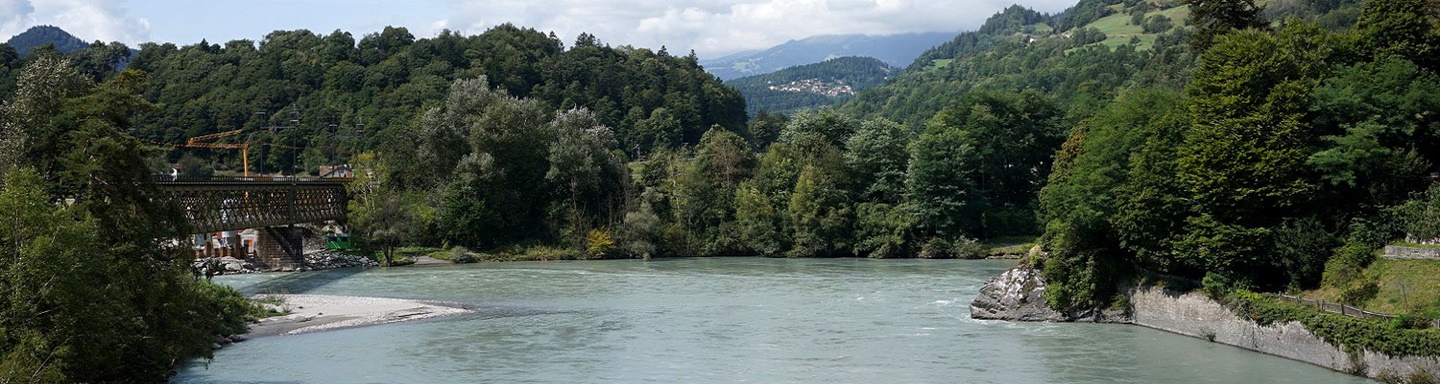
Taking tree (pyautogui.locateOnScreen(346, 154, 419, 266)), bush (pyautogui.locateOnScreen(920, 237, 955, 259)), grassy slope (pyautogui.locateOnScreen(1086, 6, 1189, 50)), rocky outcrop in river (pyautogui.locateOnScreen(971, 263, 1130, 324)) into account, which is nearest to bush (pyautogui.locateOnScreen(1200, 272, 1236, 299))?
rocky outcrop in river (pyautogui.locateOnScreen(971, 263, 1130, 324))

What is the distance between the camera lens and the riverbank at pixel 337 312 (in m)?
42.7

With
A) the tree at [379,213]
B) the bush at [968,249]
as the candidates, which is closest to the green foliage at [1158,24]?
the bush at [968,249]

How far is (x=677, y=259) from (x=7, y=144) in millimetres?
55651

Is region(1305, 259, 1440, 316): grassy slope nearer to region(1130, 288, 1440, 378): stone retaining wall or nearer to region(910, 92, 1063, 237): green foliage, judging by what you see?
region(1130, 288, 1440, 378): stone retaining wall

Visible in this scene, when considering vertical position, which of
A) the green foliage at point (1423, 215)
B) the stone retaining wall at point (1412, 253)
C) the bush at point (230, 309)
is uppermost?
the green foliage at point (1423, 215)

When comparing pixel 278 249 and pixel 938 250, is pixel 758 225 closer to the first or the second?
pixel 938 250

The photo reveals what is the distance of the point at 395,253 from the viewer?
7838 centimetres

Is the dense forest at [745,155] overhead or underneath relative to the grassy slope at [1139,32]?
underneath

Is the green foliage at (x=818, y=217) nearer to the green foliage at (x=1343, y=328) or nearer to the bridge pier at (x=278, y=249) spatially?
the bridge pier at (x=278, y=249)

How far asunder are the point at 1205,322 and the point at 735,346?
14.6 meters

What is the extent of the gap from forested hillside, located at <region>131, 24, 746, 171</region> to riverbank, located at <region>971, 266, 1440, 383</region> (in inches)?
2771

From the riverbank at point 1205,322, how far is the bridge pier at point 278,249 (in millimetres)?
46039

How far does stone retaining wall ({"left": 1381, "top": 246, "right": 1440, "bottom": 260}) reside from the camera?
105 ft

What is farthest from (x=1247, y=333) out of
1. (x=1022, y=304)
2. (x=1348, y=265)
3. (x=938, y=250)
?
(x=938, y=250)
